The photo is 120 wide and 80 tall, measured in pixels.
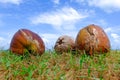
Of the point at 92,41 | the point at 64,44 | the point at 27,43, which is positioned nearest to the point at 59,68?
the point at 27,43

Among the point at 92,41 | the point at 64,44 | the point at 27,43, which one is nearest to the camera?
the point at 27,43

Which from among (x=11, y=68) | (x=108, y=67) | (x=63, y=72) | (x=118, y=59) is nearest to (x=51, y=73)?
(x=63, y=72)

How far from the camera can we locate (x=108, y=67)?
267 inches

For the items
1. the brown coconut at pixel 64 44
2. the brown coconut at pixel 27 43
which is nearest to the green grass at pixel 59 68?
the brown coconut at pixel 27 43

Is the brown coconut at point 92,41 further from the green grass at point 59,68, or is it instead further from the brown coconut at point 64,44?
the brown coconut at point 64,44

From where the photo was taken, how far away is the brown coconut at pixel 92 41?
7.71 meters

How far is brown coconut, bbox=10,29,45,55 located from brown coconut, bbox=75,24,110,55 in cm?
94

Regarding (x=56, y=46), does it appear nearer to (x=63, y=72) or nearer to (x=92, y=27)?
(x=92, y=27)

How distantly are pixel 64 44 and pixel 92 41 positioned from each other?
1014 mm

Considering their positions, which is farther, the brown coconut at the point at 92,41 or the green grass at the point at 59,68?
the brown coconut at the point at 92,41

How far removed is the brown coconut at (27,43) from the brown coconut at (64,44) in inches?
35.8

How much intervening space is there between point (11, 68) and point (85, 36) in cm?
216

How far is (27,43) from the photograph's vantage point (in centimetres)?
742

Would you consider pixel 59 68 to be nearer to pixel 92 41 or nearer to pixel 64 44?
pixel 92 41
